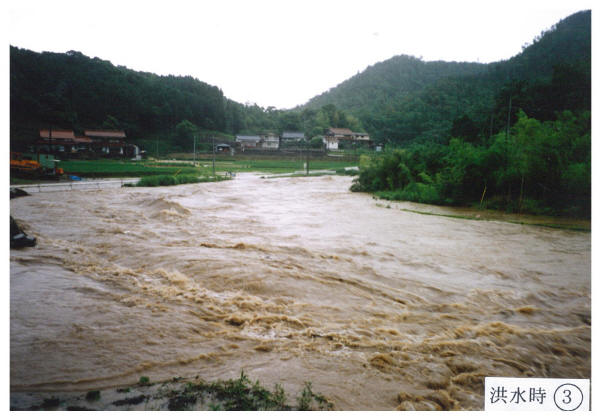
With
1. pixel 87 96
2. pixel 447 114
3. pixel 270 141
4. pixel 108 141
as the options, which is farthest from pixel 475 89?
pixel 270 141

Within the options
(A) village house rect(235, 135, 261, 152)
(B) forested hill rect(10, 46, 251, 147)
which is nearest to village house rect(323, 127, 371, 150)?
(A) village house rect(235, 135, 261, 152)

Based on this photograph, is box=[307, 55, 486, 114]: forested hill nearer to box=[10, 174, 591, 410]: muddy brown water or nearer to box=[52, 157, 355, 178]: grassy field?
box=[10, 174, 591, 410]: muddy brown water

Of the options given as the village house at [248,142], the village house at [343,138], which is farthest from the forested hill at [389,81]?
the village house at [248,142]

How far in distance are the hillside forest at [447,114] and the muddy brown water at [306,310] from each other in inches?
72.4

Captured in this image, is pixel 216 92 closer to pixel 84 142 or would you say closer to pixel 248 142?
pixel 84 142

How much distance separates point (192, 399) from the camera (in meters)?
1.82

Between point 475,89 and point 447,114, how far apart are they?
235 inches

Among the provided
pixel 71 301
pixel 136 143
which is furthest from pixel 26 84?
pixel 136 143

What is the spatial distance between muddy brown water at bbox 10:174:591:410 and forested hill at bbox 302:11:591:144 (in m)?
2.36

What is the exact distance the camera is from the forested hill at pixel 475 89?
3752mm

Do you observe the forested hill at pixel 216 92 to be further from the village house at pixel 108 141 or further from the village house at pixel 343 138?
the village house at pixel 343 138

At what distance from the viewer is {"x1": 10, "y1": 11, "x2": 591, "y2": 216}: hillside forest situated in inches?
157

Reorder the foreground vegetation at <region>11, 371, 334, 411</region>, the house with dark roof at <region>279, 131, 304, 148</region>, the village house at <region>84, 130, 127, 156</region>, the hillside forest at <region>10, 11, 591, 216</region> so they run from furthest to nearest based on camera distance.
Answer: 1. the house with dark roof at <region>279, 131, 304, 148</region>
2. the village house at <region>84, 130, 127, 156</region>
3. the hillside forest at <region>10, 11, 591, 216</region>
4. the foreground vegetation at <region>11, 371, 334, 411</region>

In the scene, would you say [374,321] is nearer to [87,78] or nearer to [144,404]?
[144,404]
